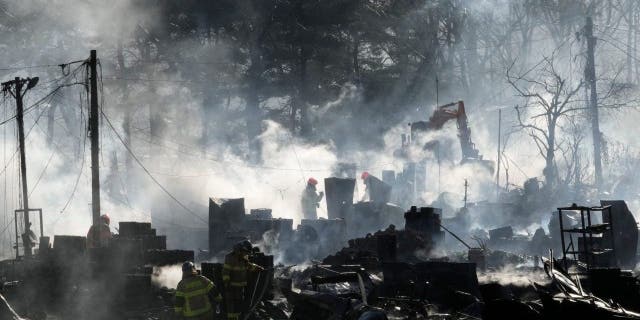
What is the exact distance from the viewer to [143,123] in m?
59.2

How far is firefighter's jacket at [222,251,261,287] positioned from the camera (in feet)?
45.4

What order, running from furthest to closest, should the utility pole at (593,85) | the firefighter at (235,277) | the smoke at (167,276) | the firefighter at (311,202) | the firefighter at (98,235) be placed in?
1. the utility pole at (593,85)
2. the firefighter at (311,202)
3. the firefighter at (98,235)
4. the smoke at (167,276)
5. the firefighter at (235,277)

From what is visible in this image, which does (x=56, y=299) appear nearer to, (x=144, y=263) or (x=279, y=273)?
(x=144, y=263)

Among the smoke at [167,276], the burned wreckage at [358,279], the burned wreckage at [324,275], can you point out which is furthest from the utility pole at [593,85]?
the smoke at [167,276]

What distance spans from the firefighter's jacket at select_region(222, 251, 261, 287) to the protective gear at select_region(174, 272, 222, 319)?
1207mm

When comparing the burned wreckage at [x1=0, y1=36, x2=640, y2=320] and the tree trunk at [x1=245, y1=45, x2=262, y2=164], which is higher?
the tree trunk at [x1=245, y1=45, x2=262, y2=164]

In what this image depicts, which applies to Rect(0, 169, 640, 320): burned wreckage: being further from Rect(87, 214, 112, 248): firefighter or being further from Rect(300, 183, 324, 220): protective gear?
Rect(300, 183, 324, 220): protective gear

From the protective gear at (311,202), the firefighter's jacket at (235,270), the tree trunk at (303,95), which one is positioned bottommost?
the firefighter's jacket at (235,270)

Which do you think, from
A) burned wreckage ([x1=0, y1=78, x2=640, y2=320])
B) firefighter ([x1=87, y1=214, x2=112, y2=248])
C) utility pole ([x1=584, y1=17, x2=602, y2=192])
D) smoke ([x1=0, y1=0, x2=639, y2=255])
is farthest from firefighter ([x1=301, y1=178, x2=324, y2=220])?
utility pole ([x1=584, y1=17, x2=602, y2=192])

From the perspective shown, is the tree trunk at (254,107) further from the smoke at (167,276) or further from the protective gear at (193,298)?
the protective gear at (193,298)

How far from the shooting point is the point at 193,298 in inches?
492

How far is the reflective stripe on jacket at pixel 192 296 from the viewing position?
1246 cm

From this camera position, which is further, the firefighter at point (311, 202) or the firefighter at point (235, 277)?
the firefighter at point (311, 202)

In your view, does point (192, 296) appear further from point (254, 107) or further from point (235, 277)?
point (254, 107)
